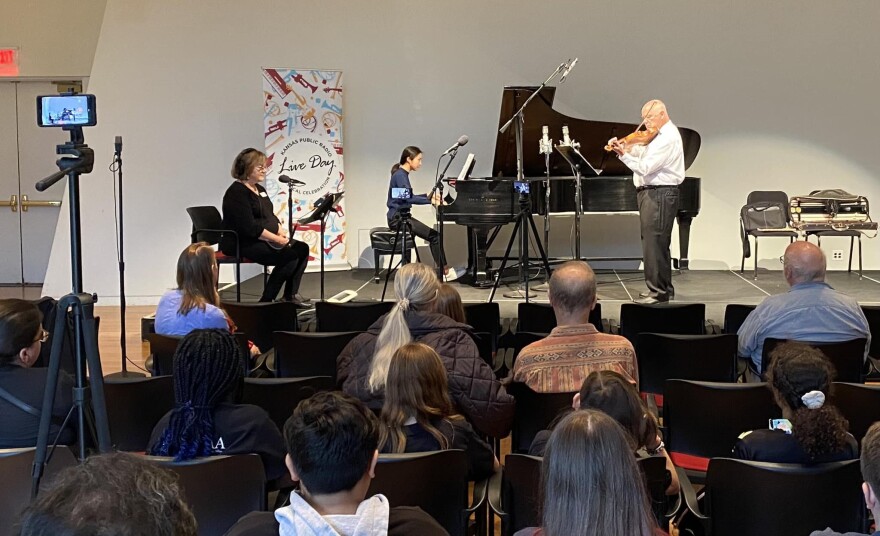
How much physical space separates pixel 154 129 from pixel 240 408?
691cm

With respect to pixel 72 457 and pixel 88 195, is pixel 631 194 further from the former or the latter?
pixel 72 457

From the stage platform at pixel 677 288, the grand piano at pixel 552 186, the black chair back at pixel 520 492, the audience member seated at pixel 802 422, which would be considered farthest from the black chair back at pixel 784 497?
the grand piano at pixel 552 186

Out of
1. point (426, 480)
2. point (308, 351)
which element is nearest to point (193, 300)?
point (308, 351)

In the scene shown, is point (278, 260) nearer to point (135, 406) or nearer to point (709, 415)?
point (135, 406)

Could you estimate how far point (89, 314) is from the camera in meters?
2.58

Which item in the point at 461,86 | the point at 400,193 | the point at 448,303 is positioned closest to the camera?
the point at 448,303

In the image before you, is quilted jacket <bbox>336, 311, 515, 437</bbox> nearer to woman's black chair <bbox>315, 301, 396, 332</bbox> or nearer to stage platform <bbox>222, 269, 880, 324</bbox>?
woman's black chair <bbox>315, 301, 396, 332</bbox>

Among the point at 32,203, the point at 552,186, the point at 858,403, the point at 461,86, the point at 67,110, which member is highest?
the point at 461,86

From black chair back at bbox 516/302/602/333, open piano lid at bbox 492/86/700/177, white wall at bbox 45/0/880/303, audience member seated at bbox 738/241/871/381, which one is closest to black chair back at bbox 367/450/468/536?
audience member seated at bbox 738/241/871/381

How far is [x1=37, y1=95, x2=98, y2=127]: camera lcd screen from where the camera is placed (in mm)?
2605

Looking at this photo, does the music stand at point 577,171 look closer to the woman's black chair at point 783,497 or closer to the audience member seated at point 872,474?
the woman's black chair at point 783,497

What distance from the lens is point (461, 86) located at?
9.21 meters

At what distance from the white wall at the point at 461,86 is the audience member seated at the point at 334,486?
747 cm

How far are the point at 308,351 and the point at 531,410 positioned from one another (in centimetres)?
133
